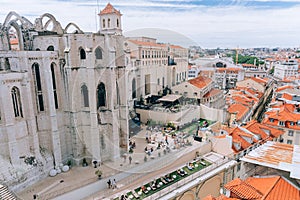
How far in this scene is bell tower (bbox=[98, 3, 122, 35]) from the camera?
95.9 feet

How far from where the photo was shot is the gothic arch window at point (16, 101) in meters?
15.0

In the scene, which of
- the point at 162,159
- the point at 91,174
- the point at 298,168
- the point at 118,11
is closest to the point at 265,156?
the point at 298,168

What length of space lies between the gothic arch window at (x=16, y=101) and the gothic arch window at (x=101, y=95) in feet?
17.9

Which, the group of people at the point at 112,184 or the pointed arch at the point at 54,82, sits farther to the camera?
the pointed arch at the point at 54,82

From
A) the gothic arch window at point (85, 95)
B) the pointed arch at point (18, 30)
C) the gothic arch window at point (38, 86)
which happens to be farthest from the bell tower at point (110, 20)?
the gothic arch window at point (38, 86)

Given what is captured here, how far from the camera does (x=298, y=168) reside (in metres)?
12.6

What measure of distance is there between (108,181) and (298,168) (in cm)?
1164

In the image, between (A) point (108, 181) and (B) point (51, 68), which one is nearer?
(A) point (108, 181)

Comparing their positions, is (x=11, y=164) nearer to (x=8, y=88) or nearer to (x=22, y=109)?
(x=22, y=109)

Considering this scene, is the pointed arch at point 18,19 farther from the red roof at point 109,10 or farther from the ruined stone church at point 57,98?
the red roof at point 109,10

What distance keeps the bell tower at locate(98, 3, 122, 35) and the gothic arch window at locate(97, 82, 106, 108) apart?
13.3m

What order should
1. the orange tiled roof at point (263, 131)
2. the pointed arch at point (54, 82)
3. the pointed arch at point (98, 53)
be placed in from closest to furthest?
the pointed arch at point (54, 82)
the pointed arch at point (98, 53)
the orange tiled roof at point (263, 131)

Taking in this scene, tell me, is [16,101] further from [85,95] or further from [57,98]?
[85,95]

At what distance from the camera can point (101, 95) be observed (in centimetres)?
1838
